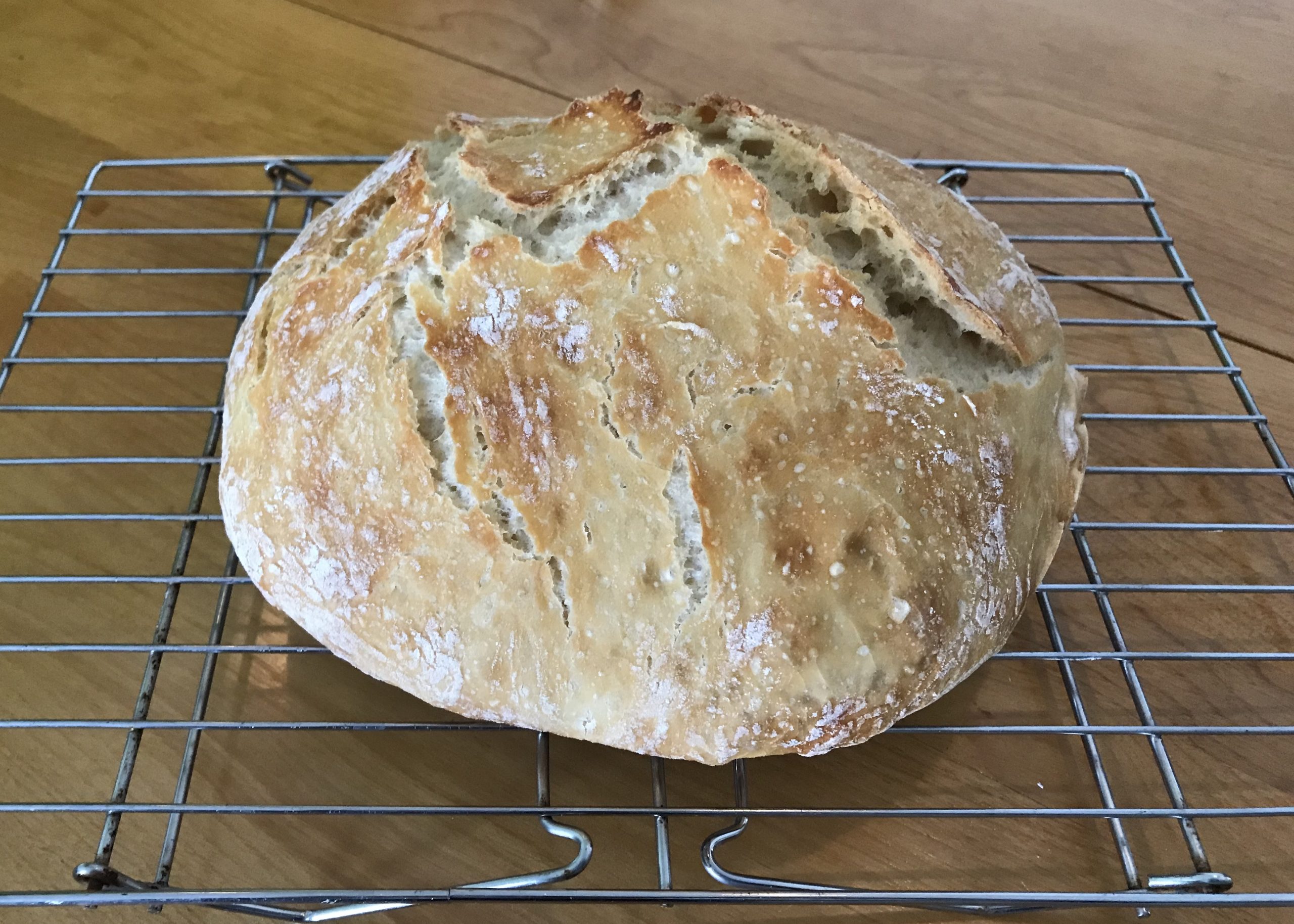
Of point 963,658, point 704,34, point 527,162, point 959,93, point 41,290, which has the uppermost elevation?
point 704,34

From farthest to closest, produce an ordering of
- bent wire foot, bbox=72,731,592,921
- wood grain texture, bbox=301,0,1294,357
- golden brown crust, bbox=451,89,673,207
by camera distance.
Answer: wood grain texture, bbox=301,0,1294,357, golden brown crust, bbox=451,89,673,207, bent wire foot, bbox=72,731,592,921

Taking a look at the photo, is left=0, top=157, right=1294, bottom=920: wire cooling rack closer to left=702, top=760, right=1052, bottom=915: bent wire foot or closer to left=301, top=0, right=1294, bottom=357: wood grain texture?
left=702, top=760, right=1052, bottom=915: bent wire foot

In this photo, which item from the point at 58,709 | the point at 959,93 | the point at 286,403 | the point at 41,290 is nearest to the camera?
the point at 286,403

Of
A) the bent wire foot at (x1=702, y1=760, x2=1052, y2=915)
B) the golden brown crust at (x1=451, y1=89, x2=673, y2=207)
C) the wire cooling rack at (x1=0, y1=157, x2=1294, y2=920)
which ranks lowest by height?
the bent wire foot at (x1=702, y1=760, x2=1052, y2=915)

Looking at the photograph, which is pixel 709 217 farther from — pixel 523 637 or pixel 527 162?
pixel 523 637

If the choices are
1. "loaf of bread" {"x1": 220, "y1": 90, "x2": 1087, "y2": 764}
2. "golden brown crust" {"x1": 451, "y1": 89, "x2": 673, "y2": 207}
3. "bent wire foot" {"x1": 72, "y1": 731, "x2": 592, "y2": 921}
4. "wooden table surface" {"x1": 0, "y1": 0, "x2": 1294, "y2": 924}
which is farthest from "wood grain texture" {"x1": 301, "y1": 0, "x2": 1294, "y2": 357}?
"bent wire foot" {"x1": 72, "y1": 731, "x2": 592, "y2": 921}

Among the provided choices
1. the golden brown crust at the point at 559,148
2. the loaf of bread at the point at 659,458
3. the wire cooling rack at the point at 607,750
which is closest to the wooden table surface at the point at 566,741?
the wire cooling rack at the point at 607,750

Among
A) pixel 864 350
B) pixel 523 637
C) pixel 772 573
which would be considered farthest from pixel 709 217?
pixel 523 637

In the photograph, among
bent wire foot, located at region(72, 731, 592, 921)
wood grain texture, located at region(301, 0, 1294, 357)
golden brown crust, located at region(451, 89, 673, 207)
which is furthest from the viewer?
wood grain texture, located at region(301, 0, 1294, 357)
